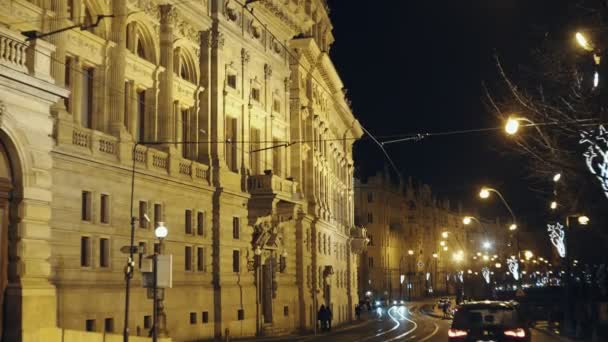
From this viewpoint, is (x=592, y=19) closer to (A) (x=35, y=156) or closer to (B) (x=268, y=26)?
(A) (x=35, y=156)

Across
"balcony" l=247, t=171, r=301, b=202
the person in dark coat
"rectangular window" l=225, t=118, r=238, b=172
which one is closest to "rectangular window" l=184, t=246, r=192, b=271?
"rectangular window" l=225, t=118, r=238, b=172

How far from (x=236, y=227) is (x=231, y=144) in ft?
15.3

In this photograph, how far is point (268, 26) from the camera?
51.4m

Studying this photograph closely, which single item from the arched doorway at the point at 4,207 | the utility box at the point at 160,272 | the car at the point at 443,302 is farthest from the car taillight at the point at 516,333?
the car at the point at 443,302

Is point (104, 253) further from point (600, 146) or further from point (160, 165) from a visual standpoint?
point (600, 146)

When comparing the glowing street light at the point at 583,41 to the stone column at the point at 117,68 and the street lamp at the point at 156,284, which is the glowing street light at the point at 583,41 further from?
the stone column at the point at 117,68

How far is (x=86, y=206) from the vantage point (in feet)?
102

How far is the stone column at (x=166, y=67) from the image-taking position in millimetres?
38719

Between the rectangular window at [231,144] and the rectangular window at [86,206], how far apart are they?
14724 millimetres

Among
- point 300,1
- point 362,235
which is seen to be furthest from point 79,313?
point 362,235

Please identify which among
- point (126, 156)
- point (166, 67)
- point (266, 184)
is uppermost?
point (166, 67)

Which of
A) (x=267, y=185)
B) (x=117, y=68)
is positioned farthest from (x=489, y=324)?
(x=267, y=185)

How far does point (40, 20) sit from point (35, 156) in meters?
6.49

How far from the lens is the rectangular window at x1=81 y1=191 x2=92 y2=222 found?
30.8 m
